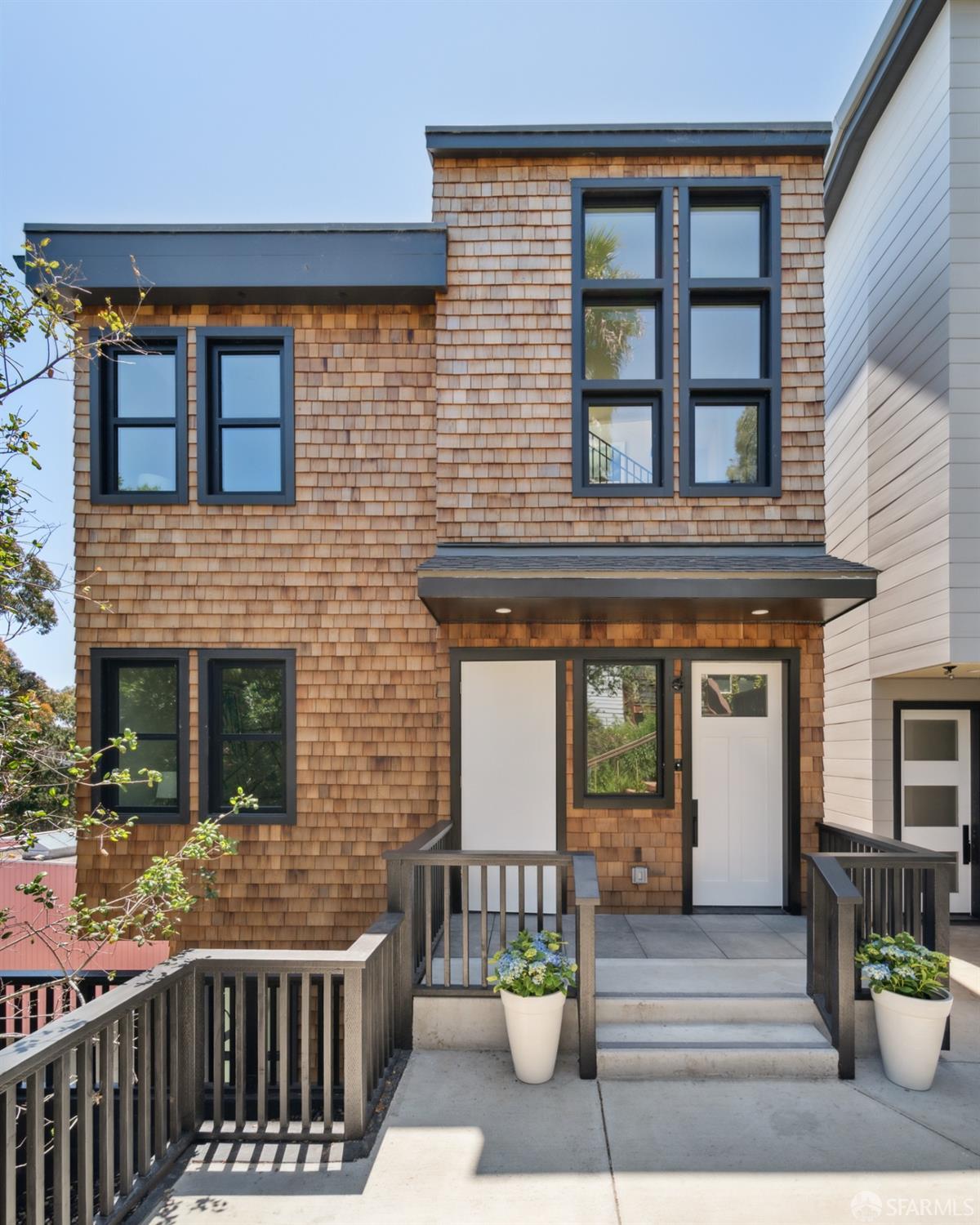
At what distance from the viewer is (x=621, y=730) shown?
5879 mm

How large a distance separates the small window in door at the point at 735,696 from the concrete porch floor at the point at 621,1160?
264 centimetres

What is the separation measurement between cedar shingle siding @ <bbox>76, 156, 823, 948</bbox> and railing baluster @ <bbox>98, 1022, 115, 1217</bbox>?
3.08 m

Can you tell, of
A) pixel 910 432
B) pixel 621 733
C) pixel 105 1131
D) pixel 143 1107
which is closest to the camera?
pixel 105 1131

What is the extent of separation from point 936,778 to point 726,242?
207 inches

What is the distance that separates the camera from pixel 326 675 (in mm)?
6039

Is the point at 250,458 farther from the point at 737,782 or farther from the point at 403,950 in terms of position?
the point at 737,782

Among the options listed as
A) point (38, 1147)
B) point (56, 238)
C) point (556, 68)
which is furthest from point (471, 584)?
point (556, 68)

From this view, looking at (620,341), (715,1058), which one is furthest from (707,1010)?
(620,341)

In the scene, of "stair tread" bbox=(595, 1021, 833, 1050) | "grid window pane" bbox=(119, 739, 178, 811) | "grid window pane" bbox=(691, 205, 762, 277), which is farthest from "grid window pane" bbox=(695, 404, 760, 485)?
"grid window pane" bbox=(119, 739, 178, 811)

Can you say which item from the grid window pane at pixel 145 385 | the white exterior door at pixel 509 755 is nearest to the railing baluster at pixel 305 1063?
the white exterior door at pixel 509 755

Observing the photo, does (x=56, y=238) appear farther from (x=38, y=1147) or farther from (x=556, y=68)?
(x=38, y=1147)

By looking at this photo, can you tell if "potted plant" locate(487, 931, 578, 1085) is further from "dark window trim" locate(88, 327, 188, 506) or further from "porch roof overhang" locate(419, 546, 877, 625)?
"dark window trim" locate(88, 327, 188, 506)

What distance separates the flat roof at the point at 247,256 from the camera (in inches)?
230

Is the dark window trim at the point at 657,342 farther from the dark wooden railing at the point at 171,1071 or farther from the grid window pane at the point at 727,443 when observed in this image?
the dark wooden railing at the point at 171,1071
